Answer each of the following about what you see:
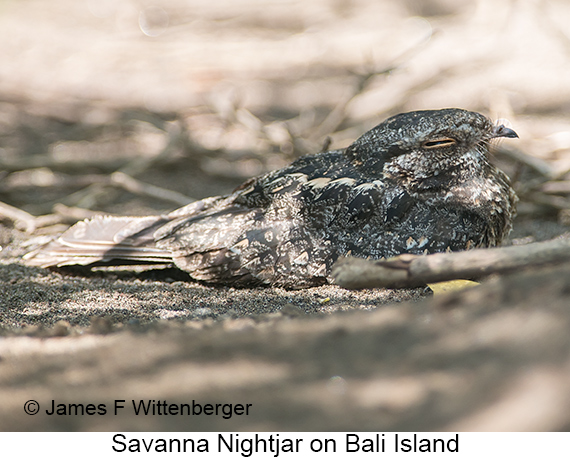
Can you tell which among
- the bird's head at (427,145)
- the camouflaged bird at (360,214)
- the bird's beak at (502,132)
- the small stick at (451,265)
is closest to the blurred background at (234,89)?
the bird's beak at (502,132)

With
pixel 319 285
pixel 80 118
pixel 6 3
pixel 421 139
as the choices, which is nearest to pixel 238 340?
pixel 319 285

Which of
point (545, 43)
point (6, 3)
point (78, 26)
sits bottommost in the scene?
point (545, 43)

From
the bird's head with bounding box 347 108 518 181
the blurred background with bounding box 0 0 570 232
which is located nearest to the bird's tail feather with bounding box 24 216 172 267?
the blurred background with bounding box 0 0 570 232

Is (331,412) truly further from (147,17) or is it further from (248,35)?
(147,17)

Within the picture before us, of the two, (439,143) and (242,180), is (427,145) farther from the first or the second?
(242,180)

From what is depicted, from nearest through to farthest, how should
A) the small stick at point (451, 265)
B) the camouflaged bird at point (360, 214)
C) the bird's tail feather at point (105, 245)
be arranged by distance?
the small stick at point (451, 265), the camouflaged bird at point (360, 214), the bird's tail feather at point (105, 245)

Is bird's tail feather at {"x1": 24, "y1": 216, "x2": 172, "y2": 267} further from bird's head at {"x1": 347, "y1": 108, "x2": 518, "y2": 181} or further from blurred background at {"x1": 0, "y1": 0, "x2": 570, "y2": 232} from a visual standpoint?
bird's head at {"x1": 347, "y1": 108, "x2": 518, "y2": 181}

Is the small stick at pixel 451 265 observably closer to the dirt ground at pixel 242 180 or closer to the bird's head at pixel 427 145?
the dirt ground at pixel 242 180
